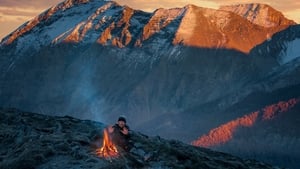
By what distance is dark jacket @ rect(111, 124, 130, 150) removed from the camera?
1729 inches

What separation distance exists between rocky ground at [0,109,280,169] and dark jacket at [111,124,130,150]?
2.56 ft

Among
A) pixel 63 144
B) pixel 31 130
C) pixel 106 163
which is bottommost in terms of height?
pixel 106 163

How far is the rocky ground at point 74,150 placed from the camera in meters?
41.4

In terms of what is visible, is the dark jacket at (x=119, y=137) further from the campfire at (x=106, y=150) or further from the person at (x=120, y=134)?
the campfire at (x=106, y=150)

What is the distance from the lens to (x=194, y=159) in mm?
47562

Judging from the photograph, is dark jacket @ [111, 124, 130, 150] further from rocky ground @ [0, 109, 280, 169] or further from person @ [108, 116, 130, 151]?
rocky ground @ [0, 109, 280, 169]

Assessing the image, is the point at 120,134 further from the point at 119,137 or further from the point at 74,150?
the point at 74,150

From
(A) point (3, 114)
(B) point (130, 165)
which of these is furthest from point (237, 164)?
(A) point (3, 114)

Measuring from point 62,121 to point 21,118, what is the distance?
10.8ft

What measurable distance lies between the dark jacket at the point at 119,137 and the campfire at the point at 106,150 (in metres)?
1.22

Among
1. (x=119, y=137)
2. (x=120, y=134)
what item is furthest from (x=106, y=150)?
(x=120, y=134)

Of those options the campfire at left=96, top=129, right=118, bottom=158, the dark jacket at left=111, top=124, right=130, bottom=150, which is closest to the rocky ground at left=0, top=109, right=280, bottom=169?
the campfire at left=96, top=129, right=118, bottom=158

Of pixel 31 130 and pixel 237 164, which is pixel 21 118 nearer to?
pixel 31 130

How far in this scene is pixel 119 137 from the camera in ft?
145
